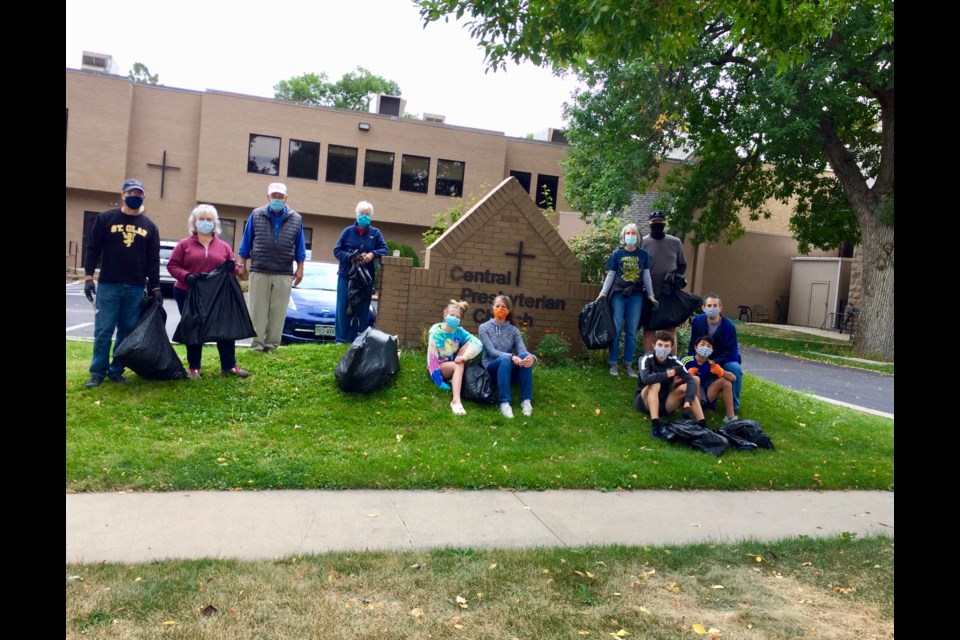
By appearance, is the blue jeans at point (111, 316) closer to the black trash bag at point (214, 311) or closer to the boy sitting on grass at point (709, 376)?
the black trash bag at point (214, 311)

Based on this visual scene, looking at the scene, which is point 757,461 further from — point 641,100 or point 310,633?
point 641,100

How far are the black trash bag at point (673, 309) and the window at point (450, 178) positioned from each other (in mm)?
24800

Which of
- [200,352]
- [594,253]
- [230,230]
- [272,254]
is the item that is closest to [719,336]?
[594,253]

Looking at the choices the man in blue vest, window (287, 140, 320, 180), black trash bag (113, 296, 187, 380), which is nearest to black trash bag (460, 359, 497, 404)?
the man in blue vest

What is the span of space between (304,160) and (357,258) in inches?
968

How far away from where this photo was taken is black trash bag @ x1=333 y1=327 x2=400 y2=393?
26.2 ft

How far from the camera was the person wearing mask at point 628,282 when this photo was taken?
30.9ft

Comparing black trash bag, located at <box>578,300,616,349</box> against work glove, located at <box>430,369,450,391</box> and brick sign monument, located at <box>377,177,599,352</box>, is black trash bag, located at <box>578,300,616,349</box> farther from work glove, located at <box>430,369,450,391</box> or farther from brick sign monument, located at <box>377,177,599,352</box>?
work glove, located at <box>430,369,450,391</box>

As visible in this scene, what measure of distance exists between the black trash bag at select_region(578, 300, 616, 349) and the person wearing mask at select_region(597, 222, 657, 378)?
9 cm

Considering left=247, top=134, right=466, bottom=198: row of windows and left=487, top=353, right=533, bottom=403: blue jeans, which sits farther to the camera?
left=247, top=134, right=466, bottom=198: row of windows

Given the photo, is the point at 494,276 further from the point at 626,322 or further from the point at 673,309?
the point at 673,309

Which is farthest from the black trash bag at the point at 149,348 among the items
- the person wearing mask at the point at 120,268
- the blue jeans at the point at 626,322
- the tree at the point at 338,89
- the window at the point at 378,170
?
the tree at the point at 338,89
